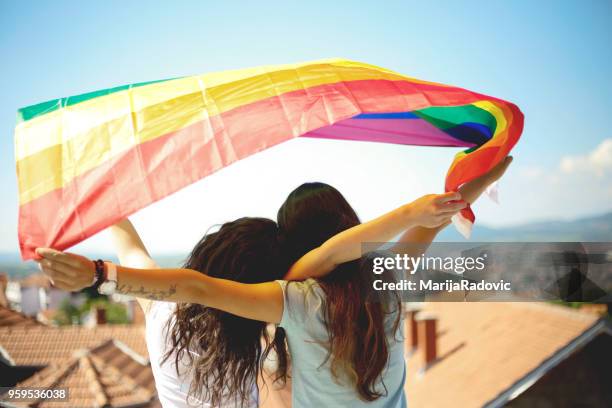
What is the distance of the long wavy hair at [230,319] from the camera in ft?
3.18

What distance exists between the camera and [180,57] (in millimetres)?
5941

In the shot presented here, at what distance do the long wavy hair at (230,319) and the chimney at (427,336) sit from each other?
4068 millimetres

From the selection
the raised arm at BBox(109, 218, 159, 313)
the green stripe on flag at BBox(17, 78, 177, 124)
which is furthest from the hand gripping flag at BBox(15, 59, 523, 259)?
the raised arm at BBox(109, 218, 159, 313)

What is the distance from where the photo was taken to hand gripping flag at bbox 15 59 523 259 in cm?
93

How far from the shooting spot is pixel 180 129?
1.01 metres

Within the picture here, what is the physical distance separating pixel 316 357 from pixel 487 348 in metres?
4.13

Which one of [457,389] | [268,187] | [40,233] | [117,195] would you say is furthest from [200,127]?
[268,187]

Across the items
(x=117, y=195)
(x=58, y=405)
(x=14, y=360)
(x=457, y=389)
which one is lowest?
(x=58, y=405)

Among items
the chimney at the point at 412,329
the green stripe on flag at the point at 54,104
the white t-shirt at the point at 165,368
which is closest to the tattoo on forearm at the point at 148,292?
the white t-shirt at the point at 165,368

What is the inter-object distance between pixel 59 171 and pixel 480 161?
2.42 ft

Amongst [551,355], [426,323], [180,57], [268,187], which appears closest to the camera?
[551,355]

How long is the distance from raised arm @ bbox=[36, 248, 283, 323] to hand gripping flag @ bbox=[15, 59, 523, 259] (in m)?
0.10

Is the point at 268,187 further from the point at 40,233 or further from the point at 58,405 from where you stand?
the point at 40,233

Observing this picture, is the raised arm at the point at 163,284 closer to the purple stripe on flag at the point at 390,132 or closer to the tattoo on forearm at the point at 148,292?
the tattoo on forearm at the point at 148,292
